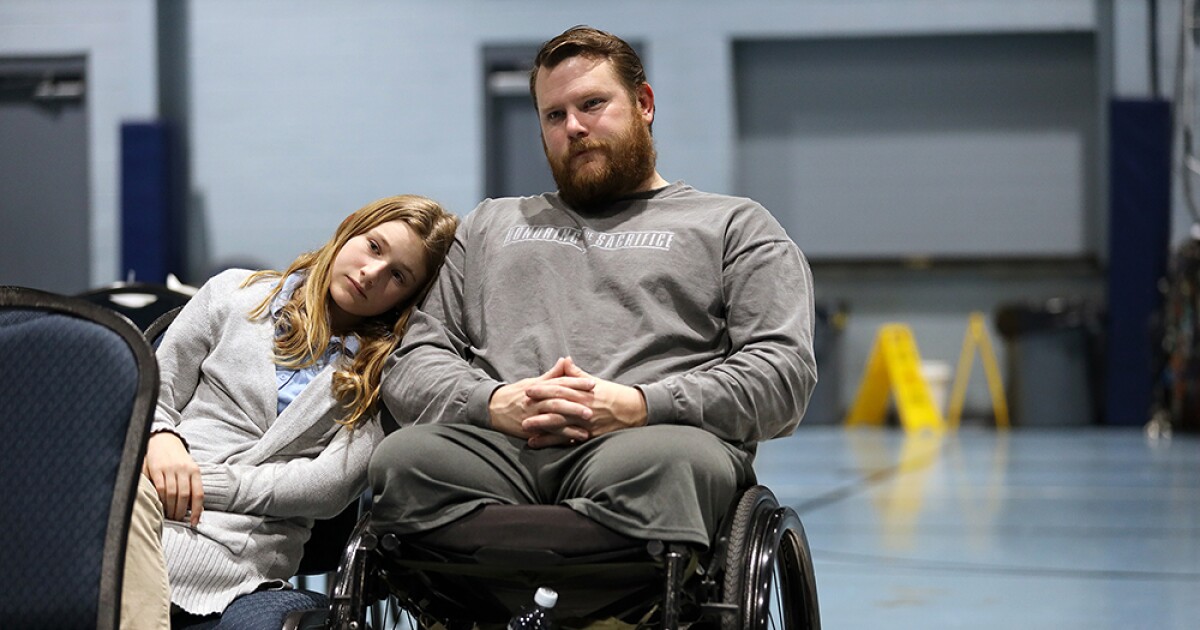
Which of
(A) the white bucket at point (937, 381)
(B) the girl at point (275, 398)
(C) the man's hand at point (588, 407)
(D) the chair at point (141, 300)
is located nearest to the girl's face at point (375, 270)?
(B) the girl at point (275, 398)

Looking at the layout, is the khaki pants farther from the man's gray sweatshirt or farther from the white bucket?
the white bucket

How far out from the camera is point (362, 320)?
6.97ft

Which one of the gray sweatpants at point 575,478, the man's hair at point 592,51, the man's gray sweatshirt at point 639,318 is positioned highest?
the man's hair at point 592,51

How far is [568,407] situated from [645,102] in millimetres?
642

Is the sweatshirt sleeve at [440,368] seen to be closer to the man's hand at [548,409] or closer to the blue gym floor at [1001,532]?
the man's hand at [548,409]

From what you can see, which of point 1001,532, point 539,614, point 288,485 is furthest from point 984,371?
point 539,614

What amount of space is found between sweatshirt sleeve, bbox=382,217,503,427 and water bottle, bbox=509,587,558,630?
32cm

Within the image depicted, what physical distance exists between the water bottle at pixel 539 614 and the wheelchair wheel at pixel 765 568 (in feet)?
0.70

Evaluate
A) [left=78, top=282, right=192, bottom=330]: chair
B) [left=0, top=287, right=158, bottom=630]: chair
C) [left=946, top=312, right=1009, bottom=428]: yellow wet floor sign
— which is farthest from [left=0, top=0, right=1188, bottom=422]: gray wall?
[left=0, top=287, right=158, bottom=630]: chair

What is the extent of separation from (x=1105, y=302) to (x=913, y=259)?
1423 mm

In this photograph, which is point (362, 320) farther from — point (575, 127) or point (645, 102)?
point (645, 102)

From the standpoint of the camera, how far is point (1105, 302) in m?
9.87

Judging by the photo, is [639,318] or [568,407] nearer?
[568,407]

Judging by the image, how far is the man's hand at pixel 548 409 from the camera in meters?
1.80
